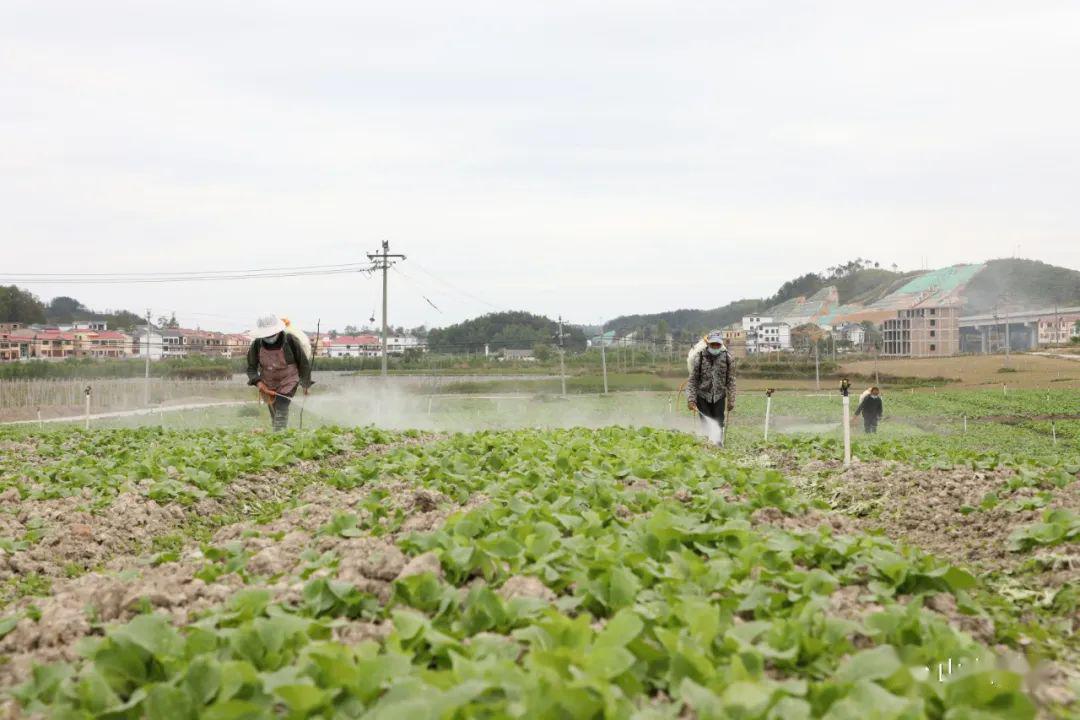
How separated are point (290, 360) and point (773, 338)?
135 ft

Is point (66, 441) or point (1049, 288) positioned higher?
point (1049, 288)

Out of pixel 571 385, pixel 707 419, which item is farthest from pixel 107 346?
pixel 707 419

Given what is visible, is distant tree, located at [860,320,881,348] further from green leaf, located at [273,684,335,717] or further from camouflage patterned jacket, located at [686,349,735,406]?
green leaf, located at [273,684,335,717]

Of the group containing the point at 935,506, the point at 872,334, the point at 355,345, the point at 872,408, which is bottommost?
the point at 872,408

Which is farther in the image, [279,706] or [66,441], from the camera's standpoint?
[66,441]

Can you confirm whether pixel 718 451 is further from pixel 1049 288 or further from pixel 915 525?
pixel 1049 288

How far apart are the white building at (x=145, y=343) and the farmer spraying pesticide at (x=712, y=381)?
3874 cm

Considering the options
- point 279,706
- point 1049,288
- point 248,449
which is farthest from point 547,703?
point 1049,288

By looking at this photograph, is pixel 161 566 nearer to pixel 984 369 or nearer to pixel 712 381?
pixel 712 381

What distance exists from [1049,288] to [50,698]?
1904 inches

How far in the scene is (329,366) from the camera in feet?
198

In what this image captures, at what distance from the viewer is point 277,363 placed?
15.7 m

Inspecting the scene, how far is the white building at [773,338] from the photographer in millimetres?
49094

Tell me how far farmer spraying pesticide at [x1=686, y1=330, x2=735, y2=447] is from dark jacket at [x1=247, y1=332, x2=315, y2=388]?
5984 millimetres
